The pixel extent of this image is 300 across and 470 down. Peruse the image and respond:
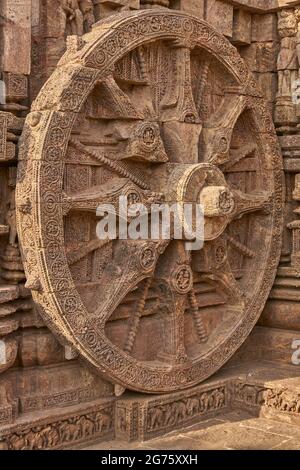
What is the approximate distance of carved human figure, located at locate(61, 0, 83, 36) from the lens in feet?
19.5

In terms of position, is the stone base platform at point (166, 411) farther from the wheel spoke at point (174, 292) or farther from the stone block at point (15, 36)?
the stone block at point (15, 36)

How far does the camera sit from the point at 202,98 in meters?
6.83


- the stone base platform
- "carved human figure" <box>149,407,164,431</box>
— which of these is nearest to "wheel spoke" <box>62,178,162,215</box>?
the stone base platform

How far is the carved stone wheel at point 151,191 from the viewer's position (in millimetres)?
5473

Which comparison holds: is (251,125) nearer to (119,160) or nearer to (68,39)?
(119,160)

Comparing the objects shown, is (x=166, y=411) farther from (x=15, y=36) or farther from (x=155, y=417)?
(x=15, y=36)

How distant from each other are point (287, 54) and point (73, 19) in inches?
105

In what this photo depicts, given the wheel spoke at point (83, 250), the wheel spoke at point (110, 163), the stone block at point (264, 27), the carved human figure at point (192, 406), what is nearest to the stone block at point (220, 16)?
the stone block at point (264, 27)

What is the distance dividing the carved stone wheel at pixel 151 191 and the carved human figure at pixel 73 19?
26 cm

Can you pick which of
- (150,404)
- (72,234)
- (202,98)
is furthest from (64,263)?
(202,98)

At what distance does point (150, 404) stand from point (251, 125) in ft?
9.75

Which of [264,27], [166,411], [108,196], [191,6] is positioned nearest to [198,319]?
[166,411]

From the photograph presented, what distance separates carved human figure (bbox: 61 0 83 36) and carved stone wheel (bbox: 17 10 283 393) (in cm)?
26

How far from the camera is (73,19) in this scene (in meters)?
6.01
